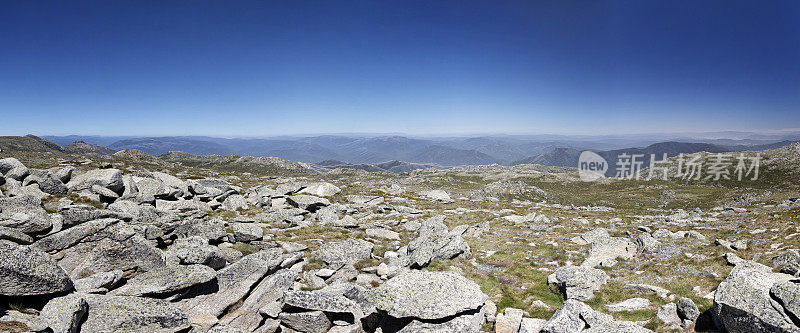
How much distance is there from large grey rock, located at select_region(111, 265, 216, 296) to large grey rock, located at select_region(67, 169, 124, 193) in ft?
72.8

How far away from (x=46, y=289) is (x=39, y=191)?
23.2 metres

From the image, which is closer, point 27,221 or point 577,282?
point 27,221

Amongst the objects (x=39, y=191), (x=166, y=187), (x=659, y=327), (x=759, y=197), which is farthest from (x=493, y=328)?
(x=759, y=197)

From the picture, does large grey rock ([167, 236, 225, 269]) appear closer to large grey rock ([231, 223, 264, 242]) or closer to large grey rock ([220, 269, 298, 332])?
large grey rock ([220, 269, 298, 332])

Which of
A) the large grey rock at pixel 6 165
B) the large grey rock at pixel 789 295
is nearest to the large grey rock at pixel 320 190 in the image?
the large grey rock at pixel 6 165

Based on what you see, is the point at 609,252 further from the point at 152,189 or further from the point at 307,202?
the point at 152,189

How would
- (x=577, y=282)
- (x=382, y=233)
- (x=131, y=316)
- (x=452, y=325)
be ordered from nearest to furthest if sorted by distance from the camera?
(x=131, y=316) < (x=452, y=325) < (x=577, y=282) < (x=382, y=233)

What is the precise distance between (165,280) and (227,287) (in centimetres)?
259

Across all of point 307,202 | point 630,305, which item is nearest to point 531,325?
point 630,305

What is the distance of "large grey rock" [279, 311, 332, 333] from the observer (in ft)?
Result: 44.3

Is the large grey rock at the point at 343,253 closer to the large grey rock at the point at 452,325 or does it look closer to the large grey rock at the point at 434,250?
the large grey rock at the point at 434,250

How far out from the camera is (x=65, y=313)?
32.2ft

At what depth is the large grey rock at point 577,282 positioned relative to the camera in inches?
665

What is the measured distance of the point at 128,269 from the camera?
1450 cm
